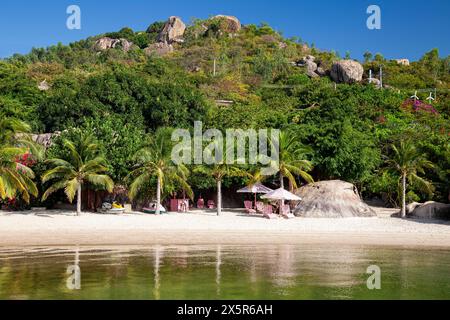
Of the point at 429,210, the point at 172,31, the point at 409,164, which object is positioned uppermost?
the point at 172,31

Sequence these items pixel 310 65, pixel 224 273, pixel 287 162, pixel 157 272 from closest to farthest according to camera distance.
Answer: pixel 157 272 → pixel 224 273 → pixel 287 162 → pixel 310 65

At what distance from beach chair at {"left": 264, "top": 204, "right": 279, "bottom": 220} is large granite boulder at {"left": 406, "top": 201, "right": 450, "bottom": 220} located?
6.96 metres

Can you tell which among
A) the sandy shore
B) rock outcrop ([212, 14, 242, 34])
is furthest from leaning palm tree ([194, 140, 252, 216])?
rock outcrop ([212, 14, 242, 34])

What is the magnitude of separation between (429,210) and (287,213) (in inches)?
273

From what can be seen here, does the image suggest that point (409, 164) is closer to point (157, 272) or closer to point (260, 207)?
point (260, 207)

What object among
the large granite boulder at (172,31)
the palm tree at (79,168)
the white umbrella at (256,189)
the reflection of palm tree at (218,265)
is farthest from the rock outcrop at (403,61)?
the reflection of palm tree at (218,265)

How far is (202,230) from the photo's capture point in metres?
22.8

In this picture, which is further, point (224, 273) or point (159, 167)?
point (159, 167)

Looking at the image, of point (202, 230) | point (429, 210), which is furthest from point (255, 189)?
point (429, 210)

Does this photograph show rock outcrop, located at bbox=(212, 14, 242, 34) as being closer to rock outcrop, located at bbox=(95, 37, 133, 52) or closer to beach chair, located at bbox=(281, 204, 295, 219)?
rock outcrop, located at bbox=(95, 37, 133, 52)

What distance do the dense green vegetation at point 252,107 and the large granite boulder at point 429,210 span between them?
753 mm

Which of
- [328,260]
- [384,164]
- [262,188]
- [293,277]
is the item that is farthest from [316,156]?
[293,277]

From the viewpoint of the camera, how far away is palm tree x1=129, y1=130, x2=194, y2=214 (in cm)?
2603

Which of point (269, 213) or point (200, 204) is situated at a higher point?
point (200, 204)
